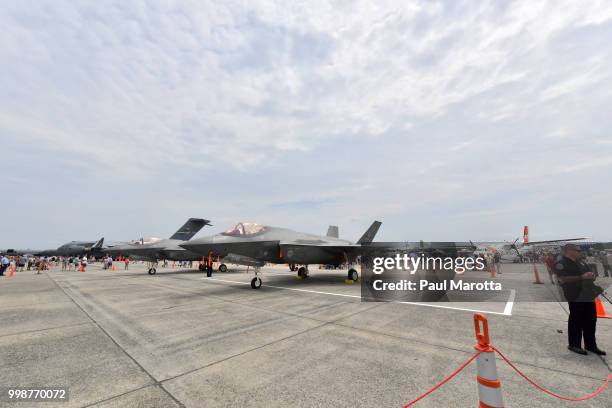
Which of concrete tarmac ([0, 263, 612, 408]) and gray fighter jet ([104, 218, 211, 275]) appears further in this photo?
gray fighter jet ([104, 218, 211, 275])

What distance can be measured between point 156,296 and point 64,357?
5.94m

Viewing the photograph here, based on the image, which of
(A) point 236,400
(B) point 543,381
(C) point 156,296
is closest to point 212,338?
(A) point 236,400

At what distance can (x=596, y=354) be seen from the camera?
4.09m

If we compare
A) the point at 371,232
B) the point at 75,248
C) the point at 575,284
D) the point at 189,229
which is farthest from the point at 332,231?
the point at 75,248

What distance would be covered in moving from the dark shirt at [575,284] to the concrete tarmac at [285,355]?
868mm

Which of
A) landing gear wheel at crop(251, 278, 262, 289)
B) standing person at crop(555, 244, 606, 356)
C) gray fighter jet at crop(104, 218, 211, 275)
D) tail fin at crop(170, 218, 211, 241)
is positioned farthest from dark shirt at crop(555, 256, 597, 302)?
tail fin at crop(170, 218, 211, 241)

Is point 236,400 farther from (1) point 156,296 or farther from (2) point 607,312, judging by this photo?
(2) point 607,312

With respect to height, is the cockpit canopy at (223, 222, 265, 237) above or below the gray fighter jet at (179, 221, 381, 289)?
above

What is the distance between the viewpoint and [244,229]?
37.1ft

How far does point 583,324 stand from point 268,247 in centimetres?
952

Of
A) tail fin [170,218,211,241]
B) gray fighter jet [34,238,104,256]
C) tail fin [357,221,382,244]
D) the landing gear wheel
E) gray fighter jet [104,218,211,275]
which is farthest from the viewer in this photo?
gray fighter jet [34,238,104,256]

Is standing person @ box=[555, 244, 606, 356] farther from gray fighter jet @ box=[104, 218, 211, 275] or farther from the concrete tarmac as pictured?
gray fighter jet @ box=[104, 218, 211, 275]

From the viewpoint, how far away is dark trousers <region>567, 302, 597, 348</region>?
4109 millimetres

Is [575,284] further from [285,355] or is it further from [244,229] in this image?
[244,229]
